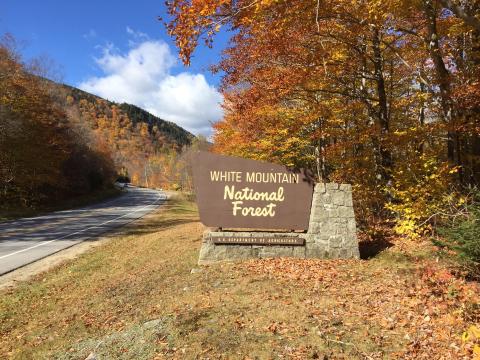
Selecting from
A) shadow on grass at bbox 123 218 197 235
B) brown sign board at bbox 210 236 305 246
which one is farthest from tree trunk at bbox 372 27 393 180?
shadow on grass at bbox 123 218 197 235

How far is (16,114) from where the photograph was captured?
30.4 metres

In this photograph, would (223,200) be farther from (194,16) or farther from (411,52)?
(411,52)

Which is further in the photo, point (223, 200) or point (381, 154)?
point (381, 154)

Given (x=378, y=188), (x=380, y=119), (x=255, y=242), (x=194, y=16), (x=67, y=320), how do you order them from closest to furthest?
(x=194, y=16) → (x=67, y=320) → (x=255, y=242) → (x=380, y=119) → (x=378, y=188)

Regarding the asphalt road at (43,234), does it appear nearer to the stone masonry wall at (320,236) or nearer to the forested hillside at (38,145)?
the stone masonry wall at (320,236)

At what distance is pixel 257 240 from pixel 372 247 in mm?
3548

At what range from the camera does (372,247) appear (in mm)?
10547

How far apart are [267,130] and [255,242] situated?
327 inches

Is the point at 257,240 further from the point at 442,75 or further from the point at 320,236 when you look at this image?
the point at 442,75

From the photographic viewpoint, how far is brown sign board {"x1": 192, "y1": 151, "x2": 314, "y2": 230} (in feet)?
31.0

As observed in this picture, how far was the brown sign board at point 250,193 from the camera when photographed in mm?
9445

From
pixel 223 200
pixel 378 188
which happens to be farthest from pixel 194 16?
pixel 378 188

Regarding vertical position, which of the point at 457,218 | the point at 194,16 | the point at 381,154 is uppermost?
the point at 194,16

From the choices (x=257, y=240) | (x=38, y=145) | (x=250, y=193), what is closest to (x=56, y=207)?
(x=38, y=145)
